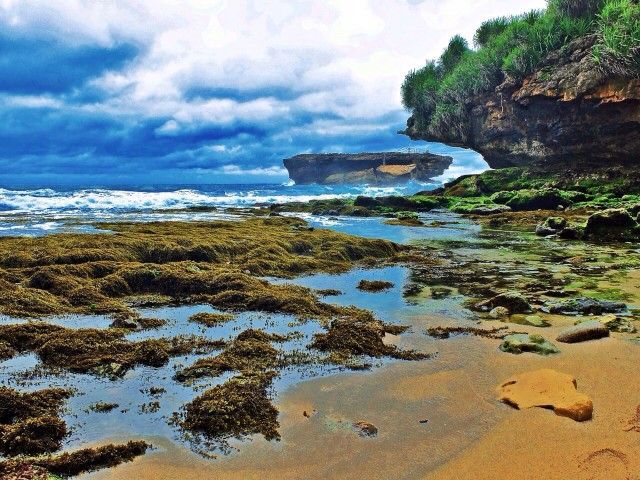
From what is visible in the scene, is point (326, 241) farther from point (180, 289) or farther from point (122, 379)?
point (122, 379)

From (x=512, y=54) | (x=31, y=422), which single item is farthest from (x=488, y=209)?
(x=31, y=422)

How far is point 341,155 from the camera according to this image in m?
162

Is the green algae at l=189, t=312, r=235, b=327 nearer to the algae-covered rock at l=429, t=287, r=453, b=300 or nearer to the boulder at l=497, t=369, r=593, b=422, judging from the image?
the algae-covered rock at l=429, t=287, r=453, b=300

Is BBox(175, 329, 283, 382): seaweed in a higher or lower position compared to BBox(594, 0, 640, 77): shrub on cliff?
lower

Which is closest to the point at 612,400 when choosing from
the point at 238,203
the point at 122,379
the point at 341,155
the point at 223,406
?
the point at 223,406

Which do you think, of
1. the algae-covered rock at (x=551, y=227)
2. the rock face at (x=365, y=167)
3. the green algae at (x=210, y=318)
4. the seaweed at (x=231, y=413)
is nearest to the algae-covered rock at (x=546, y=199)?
the algae-covered rock at (x=551, y=227)

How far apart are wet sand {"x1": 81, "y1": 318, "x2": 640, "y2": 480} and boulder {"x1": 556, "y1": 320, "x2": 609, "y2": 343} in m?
0.86

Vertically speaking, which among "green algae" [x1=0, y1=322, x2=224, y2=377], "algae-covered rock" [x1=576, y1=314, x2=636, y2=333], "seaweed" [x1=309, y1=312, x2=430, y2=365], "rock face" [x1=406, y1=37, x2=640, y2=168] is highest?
"rock face" [x1=406, y1=37, x2=640, y2=168]

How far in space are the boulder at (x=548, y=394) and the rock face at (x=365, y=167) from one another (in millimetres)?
135509

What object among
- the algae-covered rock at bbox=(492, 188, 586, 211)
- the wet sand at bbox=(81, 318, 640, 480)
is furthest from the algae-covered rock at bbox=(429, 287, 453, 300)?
the algae-covered rock at bbox=(492, 188, 586, 211)

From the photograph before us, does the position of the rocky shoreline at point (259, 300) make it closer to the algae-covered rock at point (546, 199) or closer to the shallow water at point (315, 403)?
the shallow water at point (315, 403)

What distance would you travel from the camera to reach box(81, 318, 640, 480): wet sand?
3902mm

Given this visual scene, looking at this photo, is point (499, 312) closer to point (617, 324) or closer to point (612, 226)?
point (617, 324)

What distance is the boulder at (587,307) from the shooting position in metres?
8.66
